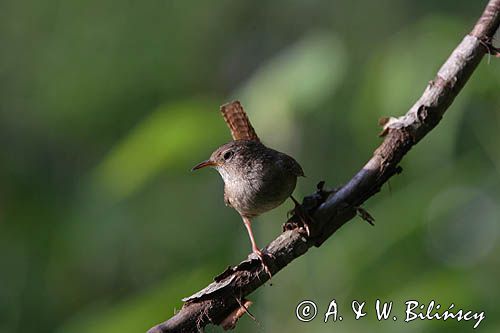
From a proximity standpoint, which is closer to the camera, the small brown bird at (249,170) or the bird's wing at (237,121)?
the small brown bird at (249,170)

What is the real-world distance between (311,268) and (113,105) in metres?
4.56

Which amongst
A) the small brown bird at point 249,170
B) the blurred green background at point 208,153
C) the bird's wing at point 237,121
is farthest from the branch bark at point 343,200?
the bird's wing at point 237,121

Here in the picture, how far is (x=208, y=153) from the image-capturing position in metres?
4.52

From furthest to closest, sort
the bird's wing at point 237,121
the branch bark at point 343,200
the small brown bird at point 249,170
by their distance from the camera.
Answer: the bird's wing at point 237,121
the small brown bird at point 249,170
the branch bark at point 343,200

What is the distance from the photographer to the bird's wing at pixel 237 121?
3.17 metres

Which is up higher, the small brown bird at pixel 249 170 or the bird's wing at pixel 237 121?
the bird's wing at pixel 237 121

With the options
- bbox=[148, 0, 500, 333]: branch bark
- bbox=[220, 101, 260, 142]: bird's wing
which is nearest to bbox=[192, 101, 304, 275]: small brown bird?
bbox=[220, 101, 260, 142]: bird's wing

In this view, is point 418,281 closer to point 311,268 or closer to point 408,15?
point 311,268

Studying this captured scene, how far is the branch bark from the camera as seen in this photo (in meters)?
1.87

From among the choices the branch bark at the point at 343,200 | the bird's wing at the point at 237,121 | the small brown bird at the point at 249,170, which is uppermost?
the bird's wing at the point at 237,121

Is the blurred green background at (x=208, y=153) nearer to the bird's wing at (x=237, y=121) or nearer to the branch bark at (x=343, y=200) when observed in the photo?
the bird's wing at (x=237, y=121)

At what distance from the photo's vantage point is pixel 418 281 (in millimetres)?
3088

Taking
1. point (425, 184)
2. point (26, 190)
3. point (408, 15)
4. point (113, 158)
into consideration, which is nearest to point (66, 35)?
point (26, 190)

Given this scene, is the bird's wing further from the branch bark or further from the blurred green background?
the branch bark
